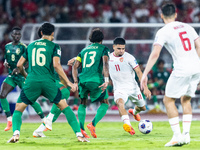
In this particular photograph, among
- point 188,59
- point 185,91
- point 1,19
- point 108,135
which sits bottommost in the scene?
point 108,135

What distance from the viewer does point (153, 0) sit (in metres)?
20.6

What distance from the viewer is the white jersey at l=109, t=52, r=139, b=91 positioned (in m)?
9.93

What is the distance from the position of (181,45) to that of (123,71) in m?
2.98

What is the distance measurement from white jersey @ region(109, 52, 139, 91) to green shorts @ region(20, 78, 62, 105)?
2.53m

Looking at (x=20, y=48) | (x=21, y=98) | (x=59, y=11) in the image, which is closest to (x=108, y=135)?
(x=21, y=98)

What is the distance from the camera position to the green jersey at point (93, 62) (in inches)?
356

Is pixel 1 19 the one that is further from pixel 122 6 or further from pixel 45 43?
pixel 45 43

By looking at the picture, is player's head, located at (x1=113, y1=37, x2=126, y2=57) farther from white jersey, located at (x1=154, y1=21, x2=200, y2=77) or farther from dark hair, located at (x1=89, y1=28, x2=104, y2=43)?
white jersey, located at (x1=154, y1=21, x2=200, y2=77)

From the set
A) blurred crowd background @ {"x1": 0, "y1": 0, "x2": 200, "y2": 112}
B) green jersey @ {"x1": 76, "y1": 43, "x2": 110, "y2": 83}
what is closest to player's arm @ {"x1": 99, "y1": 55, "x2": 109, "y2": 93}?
green jersey @ {"x1": 76, "y1": 43, "x2": 110, "y2": 83}

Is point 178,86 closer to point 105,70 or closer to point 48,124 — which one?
point 105,70

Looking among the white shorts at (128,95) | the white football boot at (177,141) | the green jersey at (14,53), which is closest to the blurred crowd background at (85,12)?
the green jersey at (14,53)

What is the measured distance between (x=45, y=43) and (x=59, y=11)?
12.3 m

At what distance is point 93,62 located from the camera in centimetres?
906

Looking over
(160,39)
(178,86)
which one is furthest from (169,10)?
(178,86)
